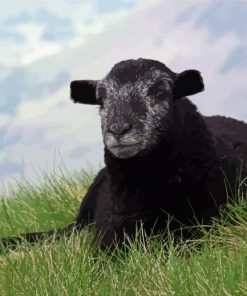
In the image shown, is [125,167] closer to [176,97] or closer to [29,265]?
[176,97]

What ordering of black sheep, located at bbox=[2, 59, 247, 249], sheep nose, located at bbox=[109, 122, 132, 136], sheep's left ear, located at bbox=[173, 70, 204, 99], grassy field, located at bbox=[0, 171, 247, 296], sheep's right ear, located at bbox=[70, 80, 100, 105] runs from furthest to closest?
sheep's right ear, located at bbox=[70, 80, 100, 105], sheep's left ear, located at bbox=[173, 70, 204, 99], black sheep, located at bbox=[2, 59, 247, 249], sheep nose, located at bbox=[109, 122, 132, 136], grassy field, located at bbox=[0, 171, 247, 296]

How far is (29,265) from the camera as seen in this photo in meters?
4.95

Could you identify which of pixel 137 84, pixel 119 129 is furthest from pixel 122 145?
pixel 137 84

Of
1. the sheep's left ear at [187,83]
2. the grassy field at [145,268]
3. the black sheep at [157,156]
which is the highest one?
the sheep's left ear at [187,83]

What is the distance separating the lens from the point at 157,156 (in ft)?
18.2

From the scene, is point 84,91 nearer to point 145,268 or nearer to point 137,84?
point 137,84

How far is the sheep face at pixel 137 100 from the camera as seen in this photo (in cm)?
525

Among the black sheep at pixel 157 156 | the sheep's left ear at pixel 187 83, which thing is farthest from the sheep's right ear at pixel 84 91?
the sheep's left ear at pixel 187 83

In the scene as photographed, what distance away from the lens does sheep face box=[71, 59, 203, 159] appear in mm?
5254

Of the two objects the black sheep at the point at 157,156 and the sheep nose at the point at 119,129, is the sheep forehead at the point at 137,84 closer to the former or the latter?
the black sheep at the point at 157,156

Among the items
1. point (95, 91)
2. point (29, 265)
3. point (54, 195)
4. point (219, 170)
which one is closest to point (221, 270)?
point (29, 265)

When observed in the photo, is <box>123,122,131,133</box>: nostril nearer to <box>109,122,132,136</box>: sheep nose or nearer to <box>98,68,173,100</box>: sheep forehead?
<box>109,122,132,136</box>: sheep nose

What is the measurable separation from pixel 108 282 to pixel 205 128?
4.96 ft

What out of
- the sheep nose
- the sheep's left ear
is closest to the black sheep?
the sheep's left ear
